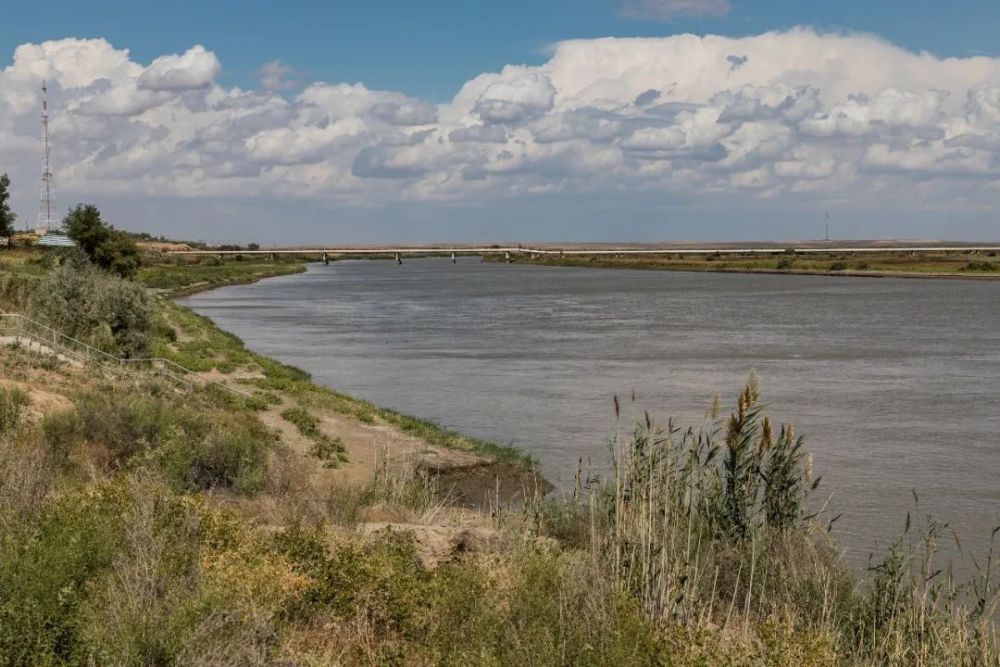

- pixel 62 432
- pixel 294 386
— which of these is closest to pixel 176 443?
pixel 62 432

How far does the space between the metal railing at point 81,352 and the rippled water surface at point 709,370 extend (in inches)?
239

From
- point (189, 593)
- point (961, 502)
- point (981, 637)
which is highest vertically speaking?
point (189, 593)

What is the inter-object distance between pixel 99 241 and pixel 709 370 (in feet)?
133

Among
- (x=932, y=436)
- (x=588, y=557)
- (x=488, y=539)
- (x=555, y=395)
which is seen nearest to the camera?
(x=588, y=557)

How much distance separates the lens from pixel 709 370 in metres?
36.3

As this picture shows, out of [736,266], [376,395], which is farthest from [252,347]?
[736,266]

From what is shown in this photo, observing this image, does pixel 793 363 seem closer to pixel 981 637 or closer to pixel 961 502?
pixel 961 502

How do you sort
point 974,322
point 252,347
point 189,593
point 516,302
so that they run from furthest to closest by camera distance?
1. point 516,302
2. point 974,322
3. point 252,347
4. point 189,593

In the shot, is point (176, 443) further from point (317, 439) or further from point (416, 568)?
point (317, 439)

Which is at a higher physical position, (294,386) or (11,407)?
(11,407)

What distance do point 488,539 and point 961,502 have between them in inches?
434

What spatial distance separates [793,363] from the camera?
127 feet

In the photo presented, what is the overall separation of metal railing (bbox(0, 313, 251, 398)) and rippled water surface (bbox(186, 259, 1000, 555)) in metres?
6.08

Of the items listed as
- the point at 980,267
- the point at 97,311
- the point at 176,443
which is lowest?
the point at 176,443
